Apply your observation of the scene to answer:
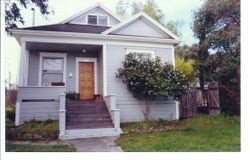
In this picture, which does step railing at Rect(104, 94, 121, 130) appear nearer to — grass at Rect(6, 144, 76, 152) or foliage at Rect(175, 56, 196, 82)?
grass at Rect(6, 144, 76, 152)

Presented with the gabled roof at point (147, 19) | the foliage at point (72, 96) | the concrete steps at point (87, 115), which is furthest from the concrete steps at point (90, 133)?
the gabled roof at point (147, 19)

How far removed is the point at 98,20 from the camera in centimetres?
1008

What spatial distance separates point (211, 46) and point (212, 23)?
0.73 m

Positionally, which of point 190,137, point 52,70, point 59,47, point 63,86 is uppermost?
point 59,47

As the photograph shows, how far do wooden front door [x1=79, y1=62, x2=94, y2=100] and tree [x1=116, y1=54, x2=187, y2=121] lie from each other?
1223 millimetres

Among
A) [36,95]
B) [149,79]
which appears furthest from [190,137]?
[36,95]

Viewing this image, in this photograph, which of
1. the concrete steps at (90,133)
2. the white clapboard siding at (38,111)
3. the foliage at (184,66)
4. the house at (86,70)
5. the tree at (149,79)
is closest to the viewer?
the concrete steps at (90,133)

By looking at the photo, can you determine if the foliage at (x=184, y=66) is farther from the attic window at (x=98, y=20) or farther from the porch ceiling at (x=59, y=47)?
the porch ceiling at (x=59, y=47)

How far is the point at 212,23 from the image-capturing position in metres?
8.97

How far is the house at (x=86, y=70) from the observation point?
7.22m

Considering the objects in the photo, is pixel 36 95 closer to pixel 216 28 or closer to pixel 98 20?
pixel 98 20

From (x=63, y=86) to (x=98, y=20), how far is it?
3.27 metres

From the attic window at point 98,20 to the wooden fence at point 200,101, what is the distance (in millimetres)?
3842
